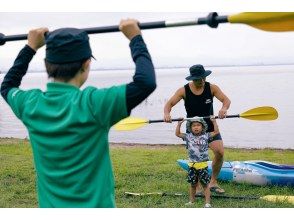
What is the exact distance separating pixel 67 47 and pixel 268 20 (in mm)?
1103

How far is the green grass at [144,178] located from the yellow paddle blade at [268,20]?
3.70 metres

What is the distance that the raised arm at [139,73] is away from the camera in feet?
7.77

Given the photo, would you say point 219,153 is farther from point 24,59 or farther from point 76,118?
point 76,118

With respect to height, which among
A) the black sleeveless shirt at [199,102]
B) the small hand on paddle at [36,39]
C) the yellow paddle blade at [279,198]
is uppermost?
the small hand on paddle at [36,39]

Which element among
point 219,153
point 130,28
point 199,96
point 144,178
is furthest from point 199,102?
point 130,28

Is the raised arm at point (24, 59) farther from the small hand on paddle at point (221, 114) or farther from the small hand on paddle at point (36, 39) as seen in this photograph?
the small hand on paddle at point (221, 114)

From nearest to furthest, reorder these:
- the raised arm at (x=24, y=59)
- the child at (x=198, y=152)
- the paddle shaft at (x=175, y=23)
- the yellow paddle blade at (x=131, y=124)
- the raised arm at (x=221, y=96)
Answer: the paddle shaft at (x=175, y=23)
the raised arm at (x=24, y=59)
the child at (x=198, y=152)
the raised arm at (x=221, y=96)
the yellow paddle blade at (x=131, y=124)

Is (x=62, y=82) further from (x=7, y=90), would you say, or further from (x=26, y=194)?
(x=26, y=194)

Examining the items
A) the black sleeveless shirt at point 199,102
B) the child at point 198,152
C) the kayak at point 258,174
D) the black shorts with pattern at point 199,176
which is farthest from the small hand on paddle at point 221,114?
the kayak at point 258,174

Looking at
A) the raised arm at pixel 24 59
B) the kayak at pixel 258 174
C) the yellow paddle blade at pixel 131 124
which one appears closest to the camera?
the raised arm at pixel 24 59

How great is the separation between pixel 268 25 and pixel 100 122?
1.12 m

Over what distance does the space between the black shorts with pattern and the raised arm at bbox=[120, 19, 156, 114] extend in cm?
402

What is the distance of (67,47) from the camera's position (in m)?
2.46

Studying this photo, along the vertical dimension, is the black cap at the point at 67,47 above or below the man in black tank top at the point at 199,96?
above
